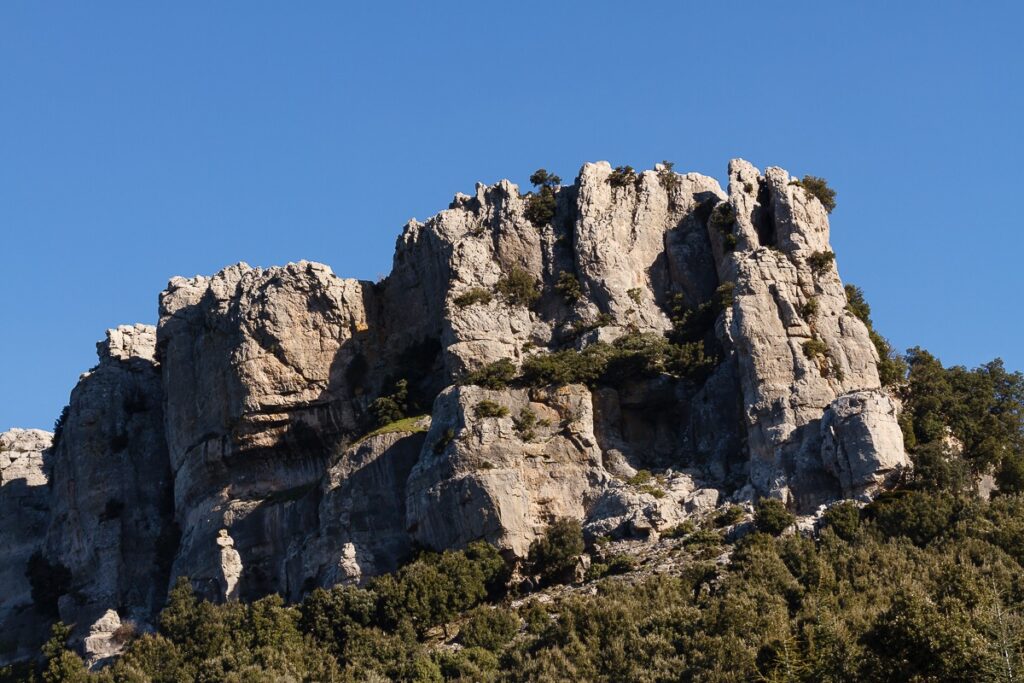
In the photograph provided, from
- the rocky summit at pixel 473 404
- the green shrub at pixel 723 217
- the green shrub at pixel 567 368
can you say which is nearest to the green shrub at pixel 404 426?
the rocky summit at pixel 473 404

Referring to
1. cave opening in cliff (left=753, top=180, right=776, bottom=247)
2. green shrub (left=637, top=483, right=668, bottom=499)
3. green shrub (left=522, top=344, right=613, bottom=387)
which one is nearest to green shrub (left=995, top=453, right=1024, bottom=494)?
green shrub (left=637, top=483, right=668, bottom=499)

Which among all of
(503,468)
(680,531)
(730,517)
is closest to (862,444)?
(730,517)

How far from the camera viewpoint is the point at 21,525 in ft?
312

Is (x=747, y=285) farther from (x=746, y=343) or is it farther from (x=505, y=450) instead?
(x=505, y=450)

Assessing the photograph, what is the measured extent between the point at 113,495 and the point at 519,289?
22629mm

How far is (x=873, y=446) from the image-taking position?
224 feet

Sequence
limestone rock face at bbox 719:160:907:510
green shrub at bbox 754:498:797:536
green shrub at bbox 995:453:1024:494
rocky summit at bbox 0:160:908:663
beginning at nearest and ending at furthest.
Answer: green shrub at bbox 754:498:797:536, limestone rock face at bbox 719:160:907:510, rocky summit at bbox 0:160:908:663, green shrub at bbox 995:453:1024:494

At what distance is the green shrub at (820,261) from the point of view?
3081 inches

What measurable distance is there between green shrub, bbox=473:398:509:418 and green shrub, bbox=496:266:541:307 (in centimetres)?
855

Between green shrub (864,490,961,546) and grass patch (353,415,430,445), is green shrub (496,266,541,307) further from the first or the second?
green shrub (864,490,961,546)

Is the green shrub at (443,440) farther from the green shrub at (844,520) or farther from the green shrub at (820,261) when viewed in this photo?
the green shrub at (820,261)

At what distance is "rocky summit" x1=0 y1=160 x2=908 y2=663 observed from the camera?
234ft

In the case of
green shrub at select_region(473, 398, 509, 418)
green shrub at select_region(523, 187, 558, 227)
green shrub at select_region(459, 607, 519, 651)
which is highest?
green shrub at select_region(523, 187, 558, 227)

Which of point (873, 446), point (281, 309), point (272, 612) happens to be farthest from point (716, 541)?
point (281, 309)
